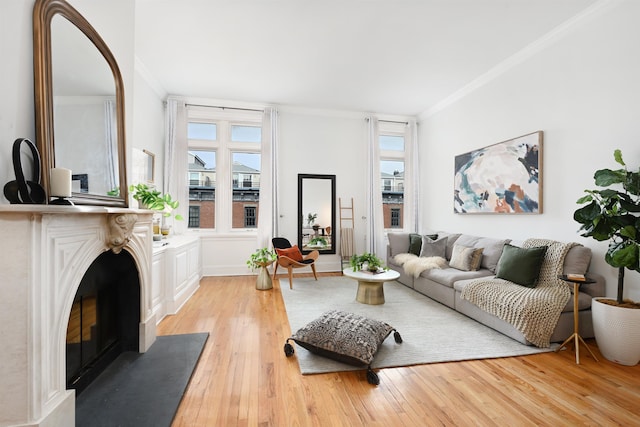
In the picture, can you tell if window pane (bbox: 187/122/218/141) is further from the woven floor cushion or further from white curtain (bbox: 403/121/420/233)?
the woven floor cushion

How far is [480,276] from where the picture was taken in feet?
11.8

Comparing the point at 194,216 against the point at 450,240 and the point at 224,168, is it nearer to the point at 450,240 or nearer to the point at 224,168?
the point at 224,168

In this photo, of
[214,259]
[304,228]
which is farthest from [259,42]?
[214,259]

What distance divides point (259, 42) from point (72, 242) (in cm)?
289

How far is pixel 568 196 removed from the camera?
3141 mm

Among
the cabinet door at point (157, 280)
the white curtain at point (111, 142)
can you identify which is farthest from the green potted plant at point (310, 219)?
the white curtain at point (111, 142)

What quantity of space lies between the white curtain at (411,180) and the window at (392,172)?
9 cm

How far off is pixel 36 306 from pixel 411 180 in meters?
5.70

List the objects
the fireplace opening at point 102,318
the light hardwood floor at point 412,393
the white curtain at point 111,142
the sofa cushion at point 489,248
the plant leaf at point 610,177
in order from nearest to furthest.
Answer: the light hardwood floor at point 412,393, the fireplace opening at point 102,318, the white curtain at point 111,142, the plant leaf at point 610,177, the sofa cushion at point 489,248

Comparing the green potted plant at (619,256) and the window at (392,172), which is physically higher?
the window at (392,172)

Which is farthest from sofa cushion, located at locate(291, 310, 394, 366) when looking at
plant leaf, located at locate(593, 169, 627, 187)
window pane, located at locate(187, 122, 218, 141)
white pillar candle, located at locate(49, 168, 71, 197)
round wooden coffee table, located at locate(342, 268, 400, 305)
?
window pane, located at locate(187, 122, 218, 141)

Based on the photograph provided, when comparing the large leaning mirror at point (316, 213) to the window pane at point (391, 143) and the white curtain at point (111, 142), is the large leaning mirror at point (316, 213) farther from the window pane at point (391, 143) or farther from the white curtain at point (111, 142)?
the white curtain at point (111, 142)

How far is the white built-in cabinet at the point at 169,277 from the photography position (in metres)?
3.13

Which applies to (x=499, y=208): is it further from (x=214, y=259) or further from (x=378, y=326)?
(x=214, y=259)
